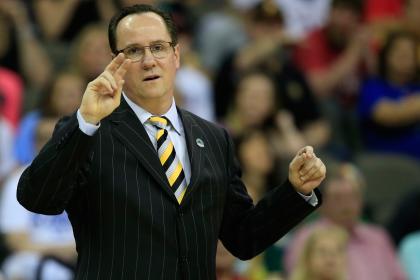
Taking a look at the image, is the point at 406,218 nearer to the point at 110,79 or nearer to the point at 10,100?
the point at 10,100

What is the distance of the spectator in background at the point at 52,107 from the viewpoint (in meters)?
7.02

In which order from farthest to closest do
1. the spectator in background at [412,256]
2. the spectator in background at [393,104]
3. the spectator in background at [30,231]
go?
the spectator in background at [393,104]
the spectator in background at [412,256]
the spectator in background at [30,231]

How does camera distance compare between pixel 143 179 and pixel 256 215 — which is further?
pixel 256 215

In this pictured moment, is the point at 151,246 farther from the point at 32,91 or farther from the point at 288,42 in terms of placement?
the point at 288,42

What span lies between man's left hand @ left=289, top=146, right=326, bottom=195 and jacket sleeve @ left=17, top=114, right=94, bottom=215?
696 millimetres

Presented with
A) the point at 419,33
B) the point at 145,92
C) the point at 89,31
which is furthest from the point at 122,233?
the point at 419,33

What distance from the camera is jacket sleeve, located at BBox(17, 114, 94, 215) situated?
314cm

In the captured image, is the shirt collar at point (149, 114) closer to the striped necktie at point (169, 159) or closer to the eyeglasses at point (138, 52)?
the striped necktie at point (169, 159)

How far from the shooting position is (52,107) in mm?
7055

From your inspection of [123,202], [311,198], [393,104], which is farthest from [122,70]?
[393,104]

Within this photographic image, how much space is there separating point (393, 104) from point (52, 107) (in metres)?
2.66

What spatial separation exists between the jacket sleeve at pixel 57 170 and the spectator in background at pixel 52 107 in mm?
3806

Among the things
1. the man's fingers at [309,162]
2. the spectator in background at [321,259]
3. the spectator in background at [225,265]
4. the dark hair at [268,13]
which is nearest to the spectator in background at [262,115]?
the dark hair at [268,13]

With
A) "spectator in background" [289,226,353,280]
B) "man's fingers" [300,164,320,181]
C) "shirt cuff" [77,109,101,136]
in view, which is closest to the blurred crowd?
"spectator in background" [289,226,353,280]
